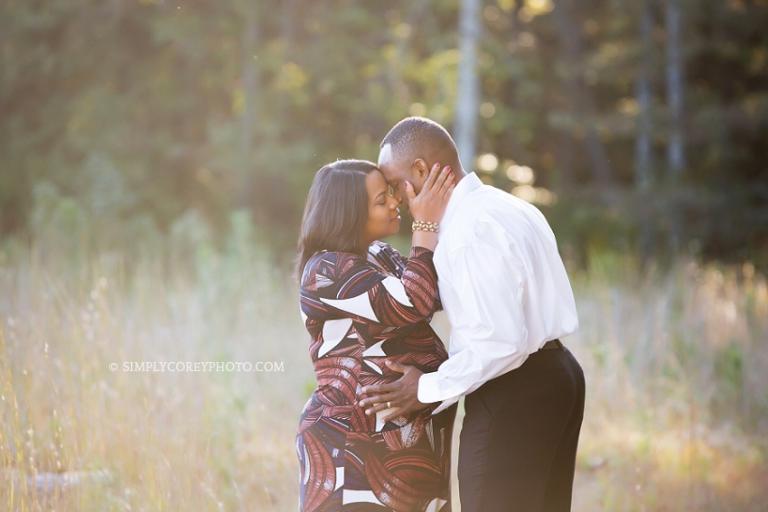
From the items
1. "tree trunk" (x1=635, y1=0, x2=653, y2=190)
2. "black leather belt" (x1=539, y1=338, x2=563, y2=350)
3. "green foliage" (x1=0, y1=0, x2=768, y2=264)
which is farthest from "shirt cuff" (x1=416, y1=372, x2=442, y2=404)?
"tree trunk" (x1=635, y1=0, x2=653, y2=190)

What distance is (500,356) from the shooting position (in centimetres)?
281

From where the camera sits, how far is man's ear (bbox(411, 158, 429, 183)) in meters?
3.18

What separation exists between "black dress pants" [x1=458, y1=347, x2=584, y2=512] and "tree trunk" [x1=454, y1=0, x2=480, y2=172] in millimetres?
10209

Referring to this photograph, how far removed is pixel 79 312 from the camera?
521 cm

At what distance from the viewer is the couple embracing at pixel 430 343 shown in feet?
9.53

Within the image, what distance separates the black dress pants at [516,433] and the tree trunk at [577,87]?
52.2ft

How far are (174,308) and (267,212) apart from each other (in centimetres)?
1215

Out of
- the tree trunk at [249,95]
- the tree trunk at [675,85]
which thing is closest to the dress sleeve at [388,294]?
the tree trunk at [675,85]

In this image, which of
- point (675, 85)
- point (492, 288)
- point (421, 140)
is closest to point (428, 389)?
Result: point (492, 288)

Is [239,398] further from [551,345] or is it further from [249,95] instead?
[249,95]

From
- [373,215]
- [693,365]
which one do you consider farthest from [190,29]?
[373,215]

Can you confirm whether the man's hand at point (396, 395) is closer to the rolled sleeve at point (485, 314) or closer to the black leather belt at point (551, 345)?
the rolled sleeve at point (485, 314)

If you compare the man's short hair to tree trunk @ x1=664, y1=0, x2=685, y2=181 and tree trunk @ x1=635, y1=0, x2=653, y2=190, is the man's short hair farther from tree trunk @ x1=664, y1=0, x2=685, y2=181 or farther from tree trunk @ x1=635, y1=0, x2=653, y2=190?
tree trunk @ x1=664, y1=0, x2=685, y2=181

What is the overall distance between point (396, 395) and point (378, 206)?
0.72 m
